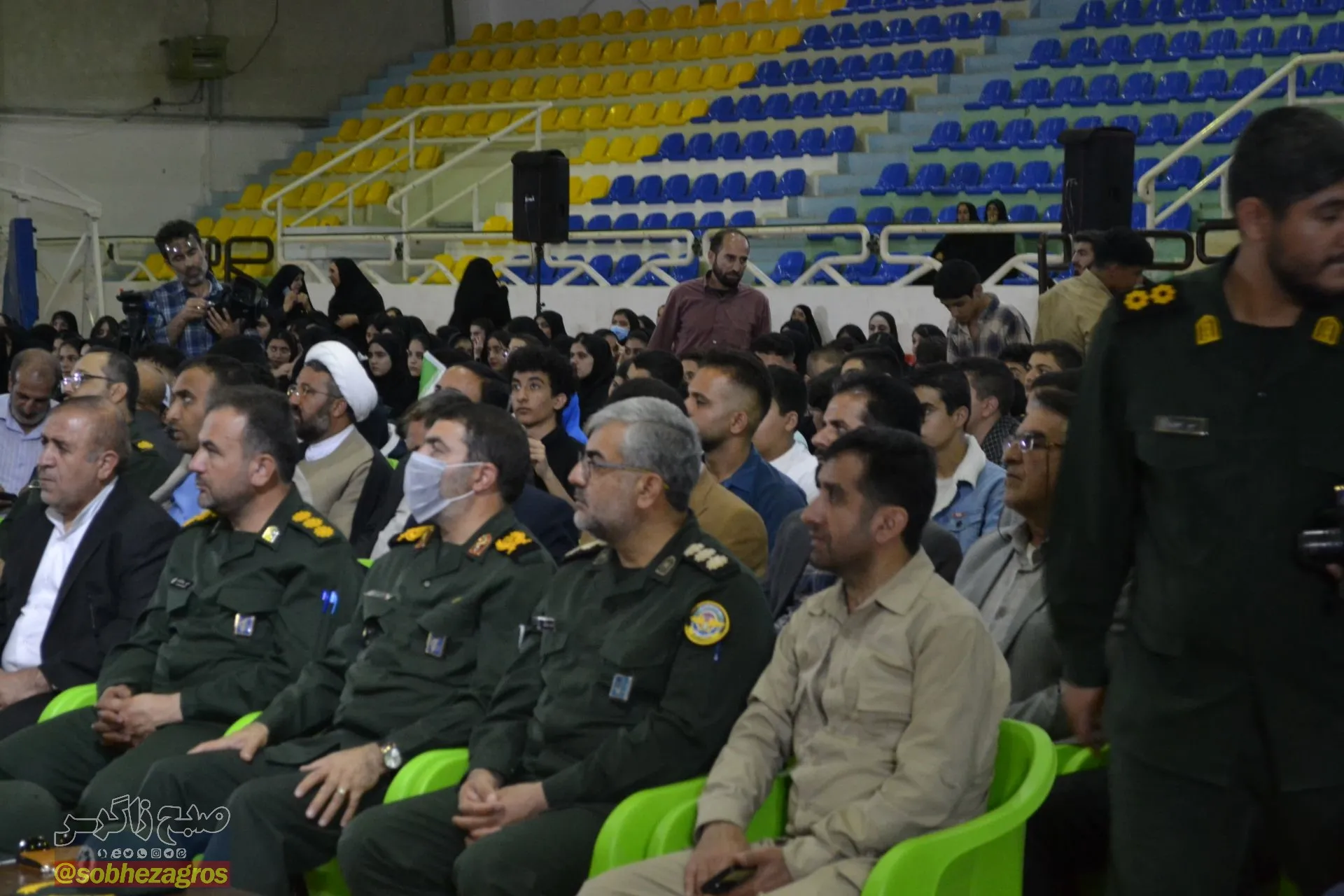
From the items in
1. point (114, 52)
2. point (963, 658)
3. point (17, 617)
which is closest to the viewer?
point (963, 658)

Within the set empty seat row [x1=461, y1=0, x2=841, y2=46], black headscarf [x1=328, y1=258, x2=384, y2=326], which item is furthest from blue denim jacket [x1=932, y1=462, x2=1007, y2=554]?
empty seat row [x1=461, y1=0, x2=841, y2=46]

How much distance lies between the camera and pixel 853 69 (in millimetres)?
15234

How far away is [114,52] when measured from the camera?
695 inches

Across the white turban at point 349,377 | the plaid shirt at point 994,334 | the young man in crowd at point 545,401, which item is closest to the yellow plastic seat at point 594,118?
the plaid shirt at point 994,334

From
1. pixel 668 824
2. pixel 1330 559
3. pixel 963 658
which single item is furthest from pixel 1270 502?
pixel 668 824

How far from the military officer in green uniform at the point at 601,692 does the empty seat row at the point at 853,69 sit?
11.8 metres

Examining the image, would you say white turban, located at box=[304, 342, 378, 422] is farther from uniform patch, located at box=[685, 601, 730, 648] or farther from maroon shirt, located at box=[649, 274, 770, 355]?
maroon shirt, located at box=[649, 274, 770, 355]

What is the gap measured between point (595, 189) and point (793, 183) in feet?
7.31

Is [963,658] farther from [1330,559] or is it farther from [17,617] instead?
[17,617]

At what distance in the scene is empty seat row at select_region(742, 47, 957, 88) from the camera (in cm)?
1466

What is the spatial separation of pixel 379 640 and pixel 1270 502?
83.4 inches

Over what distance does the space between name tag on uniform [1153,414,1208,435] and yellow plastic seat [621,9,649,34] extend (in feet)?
54.4

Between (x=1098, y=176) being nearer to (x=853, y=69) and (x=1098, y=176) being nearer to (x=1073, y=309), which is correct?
(x=1073, y=309)

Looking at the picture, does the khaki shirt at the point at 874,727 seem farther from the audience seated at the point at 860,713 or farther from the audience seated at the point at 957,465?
the audience seated at the point at 957,465
